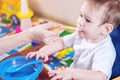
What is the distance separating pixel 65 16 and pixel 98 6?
0.68 meters

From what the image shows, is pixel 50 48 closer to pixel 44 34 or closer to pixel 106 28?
pixel 44 34

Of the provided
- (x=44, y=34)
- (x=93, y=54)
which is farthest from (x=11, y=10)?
(x=93, y=54)

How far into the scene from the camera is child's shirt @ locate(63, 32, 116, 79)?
709 mm

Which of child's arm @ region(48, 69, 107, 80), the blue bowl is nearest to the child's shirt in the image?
child's arm @ region(48, 69, 107, 80)

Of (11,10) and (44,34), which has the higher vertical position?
(44,34)

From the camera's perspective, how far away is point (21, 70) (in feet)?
2.64

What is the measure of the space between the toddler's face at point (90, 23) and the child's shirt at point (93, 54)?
0.03 metres

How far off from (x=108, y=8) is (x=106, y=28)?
6cm

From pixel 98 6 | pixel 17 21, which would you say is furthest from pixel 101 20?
pixel 17 21

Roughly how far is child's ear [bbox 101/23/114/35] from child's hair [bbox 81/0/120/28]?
0.01m

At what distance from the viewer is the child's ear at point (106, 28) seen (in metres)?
0.72

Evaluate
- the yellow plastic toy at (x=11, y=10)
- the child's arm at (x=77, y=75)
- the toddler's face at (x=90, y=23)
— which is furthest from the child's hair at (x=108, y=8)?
the yellow plastic toy at (x=11, y=10)

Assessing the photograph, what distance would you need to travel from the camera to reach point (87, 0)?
28.3 inches

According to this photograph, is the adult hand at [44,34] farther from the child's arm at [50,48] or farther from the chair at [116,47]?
the chair at [116,47]
